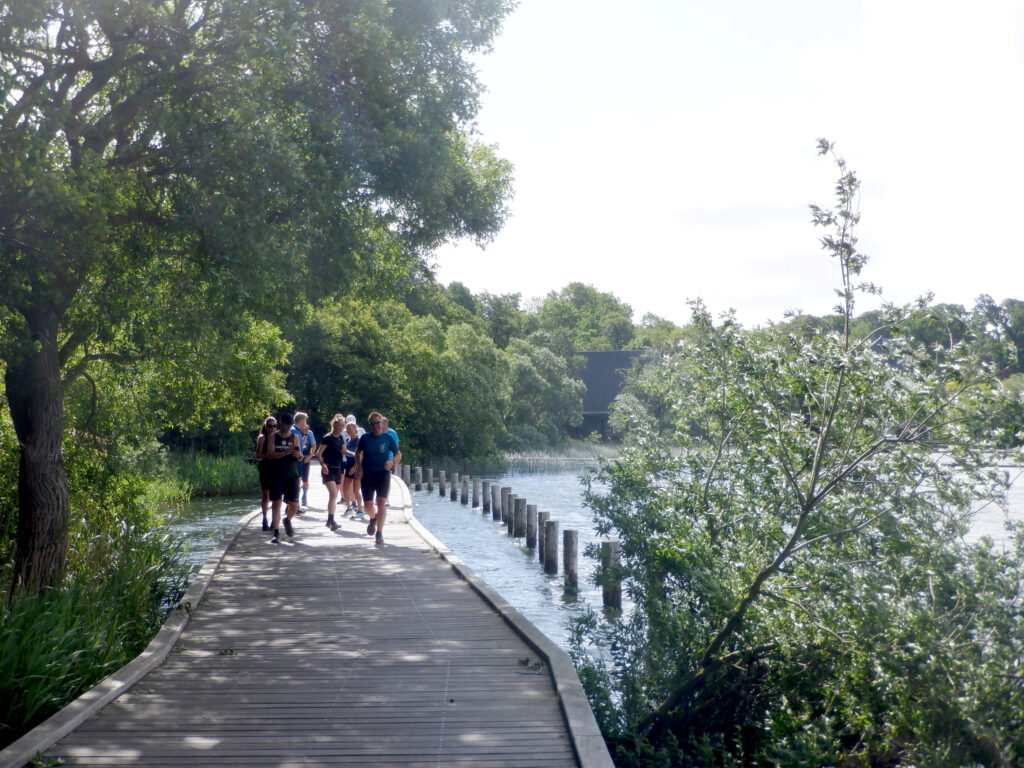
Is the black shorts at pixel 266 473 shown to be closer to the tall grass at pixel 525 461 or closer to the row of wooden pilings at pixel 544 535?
the row of wooden pilings at pixel 544 535

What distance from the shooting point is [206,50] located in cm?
995

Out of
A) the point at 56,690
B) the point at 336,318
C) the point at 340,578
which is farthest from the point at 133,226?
the point at 336,318

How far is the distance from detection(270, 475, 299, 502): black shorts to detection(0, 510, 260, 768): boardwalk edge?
453 cm

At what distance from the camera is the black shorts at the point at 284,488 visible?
13.4m

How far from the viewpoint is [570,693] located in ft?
19.7

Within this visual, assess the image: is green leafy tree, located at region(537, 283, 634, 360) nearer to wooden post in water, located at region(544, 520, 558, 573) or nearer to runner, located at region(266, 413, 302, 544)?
wooden post in water, located at region(544, 520, 558, 573)

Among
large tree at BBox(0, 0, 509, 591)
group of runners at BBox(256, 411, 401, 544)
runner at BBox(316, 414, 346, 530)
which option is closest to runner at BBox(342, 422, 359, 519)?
runner at BBox(316, 414, 346, 530)

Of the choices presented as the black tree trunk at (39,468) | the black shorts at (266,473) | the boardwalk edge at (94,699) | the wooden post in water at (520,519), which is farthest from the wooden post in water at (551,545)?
the boardwalk edge at (94,699)

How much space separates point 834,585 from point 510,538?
15.7 meters

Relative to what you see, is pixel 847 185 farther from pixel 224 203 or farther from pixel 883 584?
pixel 224 203

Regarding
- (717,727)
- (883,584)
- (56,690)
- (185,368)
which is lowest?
(717,727)

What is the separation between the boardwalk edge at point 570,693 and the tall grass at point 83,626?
3141mm

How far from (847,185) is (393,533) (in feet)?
33.4

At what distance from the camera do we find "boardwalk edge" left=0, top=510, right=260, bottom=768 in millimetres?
4877
